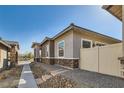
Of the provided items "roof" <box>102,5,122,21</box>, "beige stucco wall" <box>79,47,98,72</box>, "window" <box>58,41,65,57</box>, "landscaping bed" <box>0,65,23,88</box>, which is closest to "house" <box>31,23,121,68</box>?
"window" <box>58,41,65,57</box>

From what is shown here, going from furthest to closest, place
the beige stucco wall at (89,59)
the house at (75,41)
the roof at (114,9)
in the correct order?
the house at (75,41) → the beige stucco wall at (89,59) → the roof at (114,9)

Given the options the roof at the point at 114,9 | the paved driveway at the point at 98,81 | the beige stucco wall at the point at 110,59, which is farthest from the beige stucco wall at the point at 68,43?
the roof at the point at 114,9

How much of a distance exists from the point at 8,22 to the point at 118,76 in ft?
46.4

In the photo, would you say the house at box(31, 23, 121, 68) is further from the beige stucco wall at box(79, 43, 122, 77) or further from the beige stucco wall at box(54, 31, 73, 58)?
the beige stucco wall at box(79, 43, 122, 77)

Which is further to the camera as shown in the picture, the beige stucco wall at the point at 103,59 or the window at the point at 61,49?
the window at the point at 61,49

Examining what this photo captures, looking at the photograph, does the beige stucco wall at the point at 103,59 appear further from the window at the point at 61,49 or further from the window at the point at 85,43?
the window at the point at 61,49

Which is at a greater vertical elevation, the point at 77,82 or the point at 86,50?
the point at 86,50

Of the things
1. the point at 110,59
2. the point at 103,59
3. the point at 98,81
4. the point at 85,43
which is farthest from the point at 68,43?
the point at 98,81

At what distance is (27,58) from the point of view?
1248 inches

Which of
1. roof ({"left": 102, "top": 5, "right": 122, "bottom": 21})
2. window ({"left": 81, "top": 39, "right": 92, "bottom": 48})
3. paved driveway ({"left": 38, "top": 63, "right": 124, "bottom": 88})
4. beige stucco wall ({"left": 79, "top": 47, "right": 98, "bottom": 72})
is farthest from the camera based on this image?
window ({"left": 81, "top": 39, "right": 92, "bottom": 48})

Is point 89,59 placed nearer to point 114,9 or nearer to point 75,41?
point 75,41
